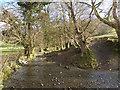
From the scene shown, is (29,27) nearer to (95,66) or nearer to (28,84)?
(28,84)

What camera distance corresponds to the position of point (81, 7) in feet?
23.9

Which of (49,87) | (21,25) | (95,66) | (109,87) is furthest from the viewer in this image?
(21,25)

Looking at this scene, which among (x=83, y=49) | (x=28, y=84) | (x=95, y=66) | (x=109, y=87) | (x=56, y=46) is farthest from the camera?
(x=56, y=46)

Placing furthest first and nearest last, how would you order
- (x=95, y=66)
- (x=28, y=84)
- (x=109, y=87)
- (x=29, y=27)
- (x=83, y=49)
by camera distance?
(x=29, y=27), (x=83, y=49), (x=95, y=66), (x=28, y=84), (x=109, y=87)

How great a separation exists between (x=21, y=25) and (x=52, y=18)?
5378 mm

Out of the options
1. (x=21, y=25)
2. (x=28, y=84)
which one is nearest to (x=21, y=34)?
(x=21, y=25)

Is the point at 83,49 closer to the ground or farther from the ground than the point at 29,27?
closer to the ground

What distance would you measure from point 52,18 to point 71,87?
33.6 ft

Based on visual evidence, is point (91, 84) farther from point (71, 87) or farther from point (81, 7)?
Answer: point (81, 7)

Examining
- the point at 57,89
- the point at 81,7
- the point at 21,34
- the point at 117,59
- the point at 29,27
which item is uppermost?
the point at 81,7

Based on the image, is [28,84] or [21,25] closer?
[28,84]

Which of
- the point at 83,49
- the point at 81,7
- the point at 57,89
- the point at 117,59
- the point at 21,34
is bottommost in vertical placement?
the point at 57,89

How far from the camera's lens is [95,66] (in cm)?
609

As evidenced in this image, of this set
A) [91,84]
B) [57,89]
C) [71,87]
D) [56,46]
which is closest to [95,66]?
[91,84]
